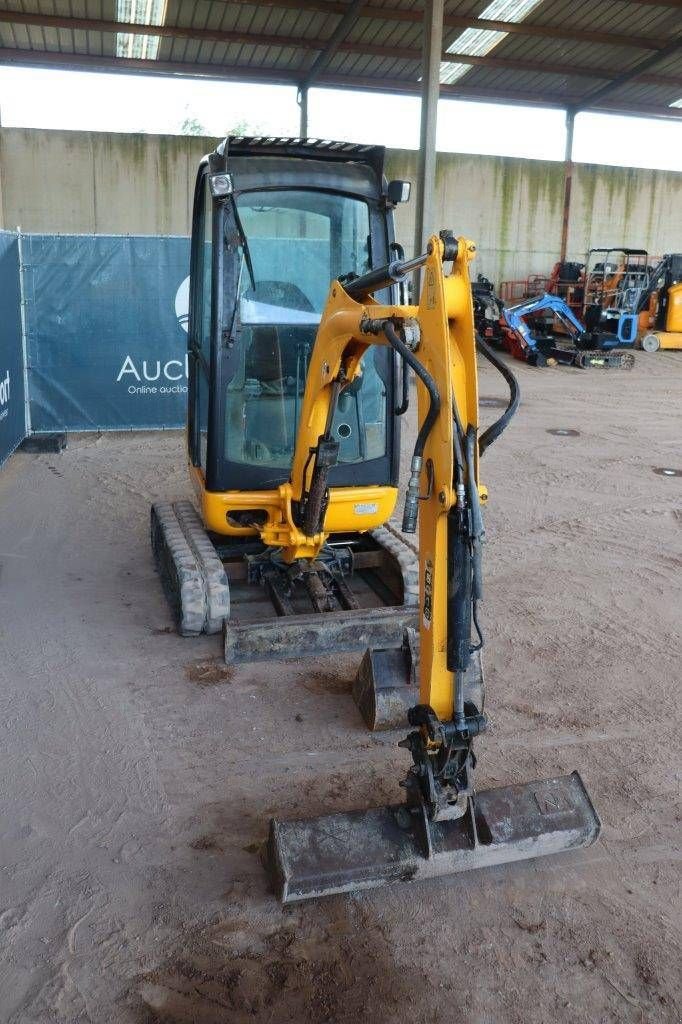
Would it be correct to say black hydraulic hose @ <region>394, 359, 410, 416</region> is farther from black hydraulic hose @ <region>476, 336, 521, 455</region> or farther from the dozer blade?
the dozer blade

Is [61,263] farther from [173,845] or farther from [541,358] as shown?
[541,358]

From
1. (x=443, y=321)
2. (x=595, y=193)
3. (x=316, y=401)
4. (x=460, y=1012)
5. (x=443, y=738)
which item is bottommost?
(x=460, y=1012)

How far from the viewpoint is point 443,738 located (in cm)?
294

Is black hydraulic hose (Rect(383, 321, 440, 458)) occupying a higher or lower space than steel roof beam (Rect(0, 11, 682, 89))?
lower

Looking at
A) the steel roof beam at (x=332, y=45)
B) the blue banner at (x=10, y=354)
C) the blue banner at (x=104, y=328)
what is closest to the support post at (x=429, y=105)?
the steel roof beam at (x=332, y=45)

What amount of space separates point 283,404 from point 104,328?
17.7 feet

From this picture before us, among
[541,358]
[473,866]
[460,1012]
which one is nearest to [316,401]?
[473,866]

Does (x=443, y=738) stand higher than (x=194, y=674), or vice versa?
(x=443, y=738)

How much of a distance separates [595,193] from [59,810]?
73.4ft

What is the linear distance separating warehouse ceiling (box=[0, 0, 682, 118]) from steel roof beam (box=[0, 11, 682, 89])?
0.08ft

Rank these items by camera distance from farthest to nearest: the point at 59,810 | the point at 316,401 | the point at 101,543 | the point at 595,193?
the point at 595,193 → the point at 101,543 → the point at 316,401 → the point at 59,810

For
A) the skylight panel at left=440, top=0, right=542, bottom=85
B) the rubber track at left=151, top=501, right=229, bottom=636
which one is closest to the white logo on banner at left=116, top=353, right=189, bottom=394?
the rubber track at left=151, top=501, right=229, bottom=636

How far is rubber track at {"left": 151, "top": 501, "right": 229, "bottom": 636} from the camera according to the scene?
4.75m

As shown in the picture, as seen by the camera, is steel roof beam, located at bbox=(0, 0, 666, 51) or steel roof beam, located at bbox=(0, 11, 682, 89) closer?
steel roof beam, located at bbox=(0, 0, 666, 51)
